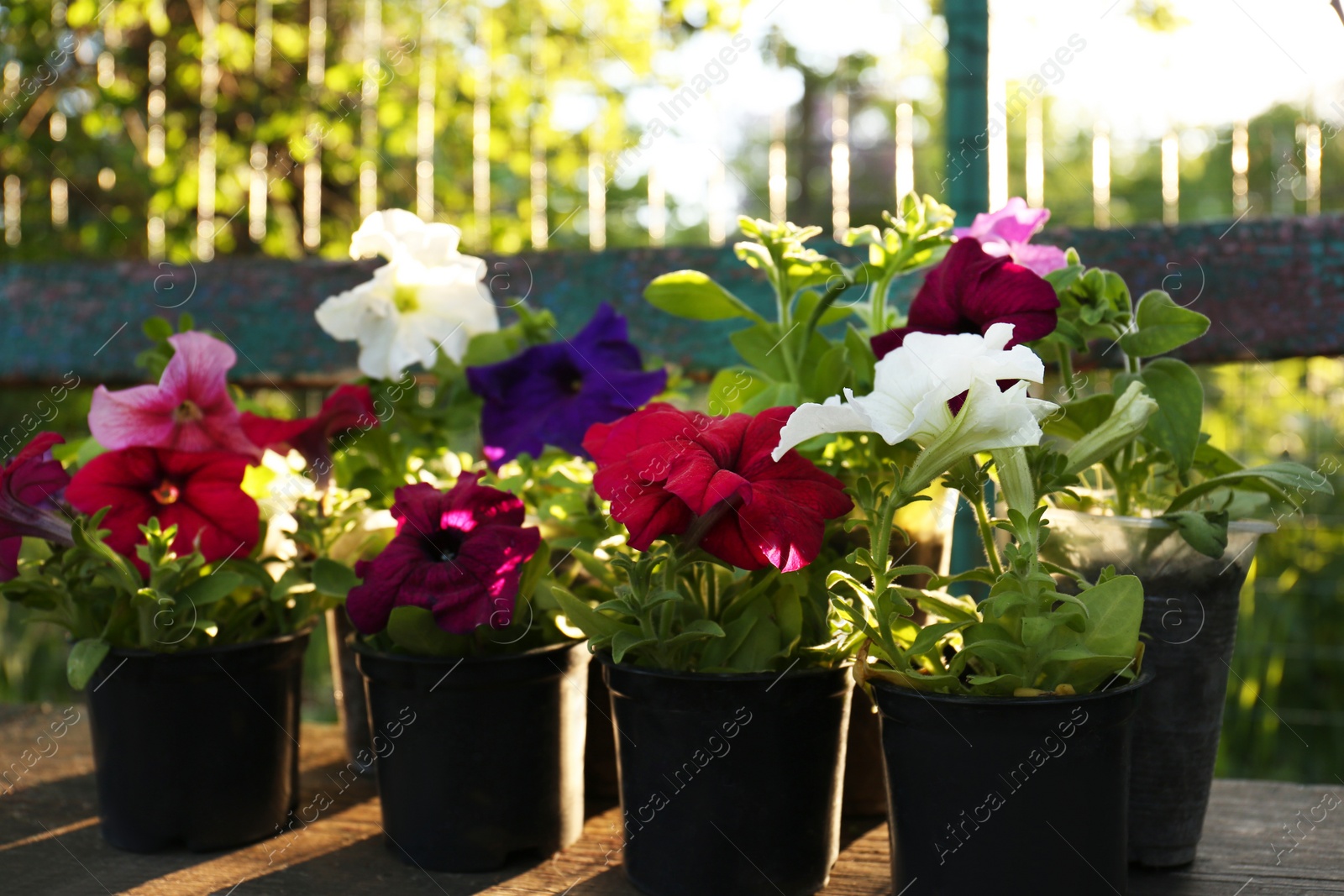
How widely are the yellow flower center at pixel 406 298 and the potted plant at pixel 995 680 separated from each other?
0.49 metres

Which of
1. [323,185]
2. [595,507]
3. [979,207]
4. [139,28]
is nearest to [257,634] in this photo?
[595,507]

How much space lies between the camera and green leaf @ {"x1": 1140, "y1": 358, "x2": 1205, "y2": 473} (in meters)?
0.73

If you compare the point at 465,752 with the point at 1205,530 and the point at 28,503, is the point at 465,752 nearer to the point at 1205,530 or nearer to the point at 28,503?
the point at 28,503

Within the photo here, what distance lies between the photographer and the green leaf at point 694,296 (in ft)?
2.76

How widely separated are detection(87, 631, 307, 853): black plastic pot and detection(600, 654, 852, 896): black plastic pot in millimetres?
316

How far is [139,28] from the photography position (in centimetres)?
237

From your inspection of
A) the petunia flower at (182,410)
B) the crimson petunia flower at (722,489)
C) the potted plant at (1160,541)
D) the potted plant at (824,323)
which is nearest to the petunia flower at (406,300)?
the petunia flower at (182,410)

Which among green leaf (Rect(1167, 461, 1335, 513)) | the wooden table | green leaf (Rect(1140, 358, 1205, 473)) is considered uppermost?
green leaf (Rect(1140, 358, 1205, 473))

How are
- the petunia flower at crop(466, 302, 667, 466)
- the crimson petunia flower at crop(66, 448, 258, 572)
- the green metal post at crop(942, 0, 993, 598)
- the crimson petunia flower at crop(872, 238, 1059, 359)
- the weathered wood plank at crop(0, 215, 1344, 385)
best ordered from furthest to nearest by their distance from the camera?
1. the green metal post at crop(942, 0, 993, 598)
2. the weathered wood plank at crop(0, 215, 1344, 385)
3. the petunia flower at crop(466, 302, 667, 466)
4. the crimson petunia flower at crop(66, 448, 258, 572)
5. the crimson petunia flower at crop(872, 238, 1059, 359)

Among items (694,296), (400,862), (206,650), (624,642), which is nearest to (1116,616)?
(624,642)

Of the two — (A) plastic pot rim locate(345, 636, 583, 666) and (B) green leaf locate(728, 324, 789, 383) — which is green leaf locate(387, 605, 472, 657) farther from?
(B) green leaf locate(728, 324, 789, 383)

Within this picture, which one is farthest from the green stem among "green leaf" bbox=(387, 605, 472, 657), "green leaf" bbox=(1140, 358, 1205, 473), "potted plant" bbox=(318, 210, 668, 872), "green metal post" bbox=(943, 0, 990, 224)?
"green metal post" bbox=(943, 0, 990, 224)

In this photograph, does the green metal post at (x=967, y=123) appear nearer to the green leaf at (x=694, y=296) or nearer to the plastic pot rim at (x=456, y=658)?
the green leaf at (x=694, y=296)

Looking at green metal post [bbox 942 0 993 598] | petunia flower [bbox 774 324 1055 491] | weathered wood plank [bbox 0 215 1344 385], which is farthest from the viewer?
green metal post [bbox 942 0 993 598]
